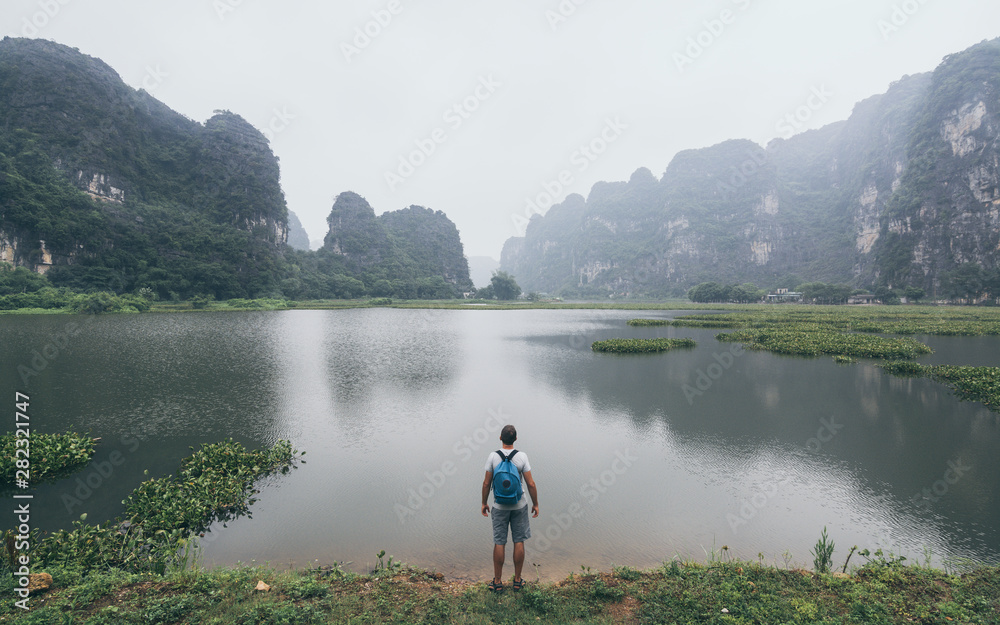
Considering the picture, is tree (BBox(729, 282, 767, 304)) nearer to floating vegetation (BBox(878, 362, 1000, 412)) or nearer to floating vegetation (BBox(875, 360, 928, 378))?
floating vegetation (BBox(878, 362, 1000, 412))

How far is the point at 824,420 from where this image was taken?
43.4 ft

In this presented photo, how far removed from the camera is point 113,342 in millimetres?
27391

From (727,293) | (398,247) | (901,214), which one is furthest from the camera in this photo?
(398,247)

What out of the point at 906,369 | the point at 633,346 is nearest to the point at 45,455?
the point at 633,346

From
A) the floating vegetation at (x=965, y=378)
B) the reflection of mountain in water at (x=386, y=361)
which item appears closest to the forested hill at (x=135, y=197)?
the reflection of mountain in water at (x=386, y=361)

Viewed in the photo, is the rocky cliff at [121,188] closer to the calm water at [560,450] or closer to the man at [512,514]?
the calm water at [560,450]

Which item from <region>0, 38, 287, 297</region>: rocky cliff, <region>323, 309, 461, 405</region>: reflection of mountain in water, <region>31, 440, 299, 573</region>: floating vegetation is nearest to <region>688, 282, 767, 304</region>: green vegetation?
<region>323, 309, 461, 405</region>: reflection of mountain in water

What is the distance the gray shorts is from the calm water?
3.71 feet

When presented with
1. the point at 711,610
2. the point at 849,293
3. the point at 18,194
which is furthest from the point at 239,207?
the point at 849,293

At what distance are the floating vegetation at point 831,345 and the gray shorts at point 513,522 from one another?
92.5ft

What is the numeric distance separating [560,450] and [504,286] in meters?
126

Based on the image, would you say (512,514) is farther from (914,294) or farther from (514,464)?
(914,294)

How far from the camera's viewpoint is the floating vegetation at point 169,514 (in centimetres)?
569

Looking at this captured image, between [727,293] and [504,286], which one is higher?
[504,286]
